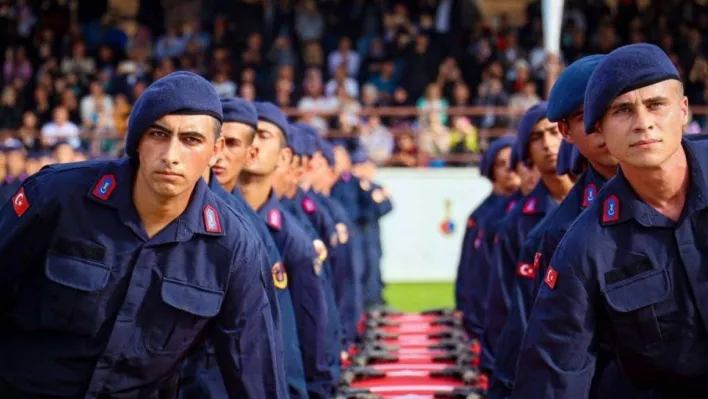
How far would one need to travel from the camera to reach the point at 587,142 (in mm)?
5547

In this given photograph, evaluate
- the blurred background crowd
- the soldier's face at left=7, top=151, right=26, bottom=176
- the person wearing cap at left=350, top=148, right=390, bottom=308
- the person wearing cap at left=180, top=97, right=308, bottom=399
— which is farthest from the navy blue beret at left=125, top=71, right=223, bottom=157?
the blurred background crowd

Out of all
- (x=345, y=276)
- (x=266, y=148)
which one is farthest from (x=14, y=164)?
(x=266, y=148)

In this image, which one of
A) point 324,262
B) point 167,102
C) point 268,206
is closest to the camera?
point 167,102

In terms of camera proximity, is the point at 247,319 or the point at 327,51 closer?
the point at 247,319

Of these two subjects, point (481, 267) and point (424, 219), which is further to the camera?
point (424, 219)

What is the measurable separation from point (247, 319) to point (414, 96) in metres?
15.9

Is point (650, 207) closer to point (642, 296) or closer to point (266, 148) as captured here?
point (642, 296)

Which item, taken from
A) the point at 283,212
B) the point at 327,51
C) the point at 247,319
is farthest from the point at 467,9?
the point at 247,319

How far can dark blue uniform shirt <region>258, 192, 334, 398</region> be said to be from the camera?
6.92m

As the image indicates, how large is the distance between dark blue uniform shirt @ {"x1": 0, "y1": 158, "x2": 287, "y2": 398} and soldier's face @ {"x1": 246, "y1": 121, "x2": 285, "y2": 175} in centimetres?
272

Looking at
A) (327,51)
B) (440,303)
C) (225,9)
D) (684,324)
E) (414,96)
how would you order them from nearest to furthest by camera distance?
1. (684,324)
2. (440,303)
3. (414,96)
4. (327,51)
5. (225,9)

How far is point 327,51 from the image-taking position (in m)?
22.0

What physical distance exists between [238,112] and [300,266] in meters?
0.85

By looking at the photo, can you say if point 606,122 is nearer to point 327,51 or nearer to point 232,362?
point 232,362
